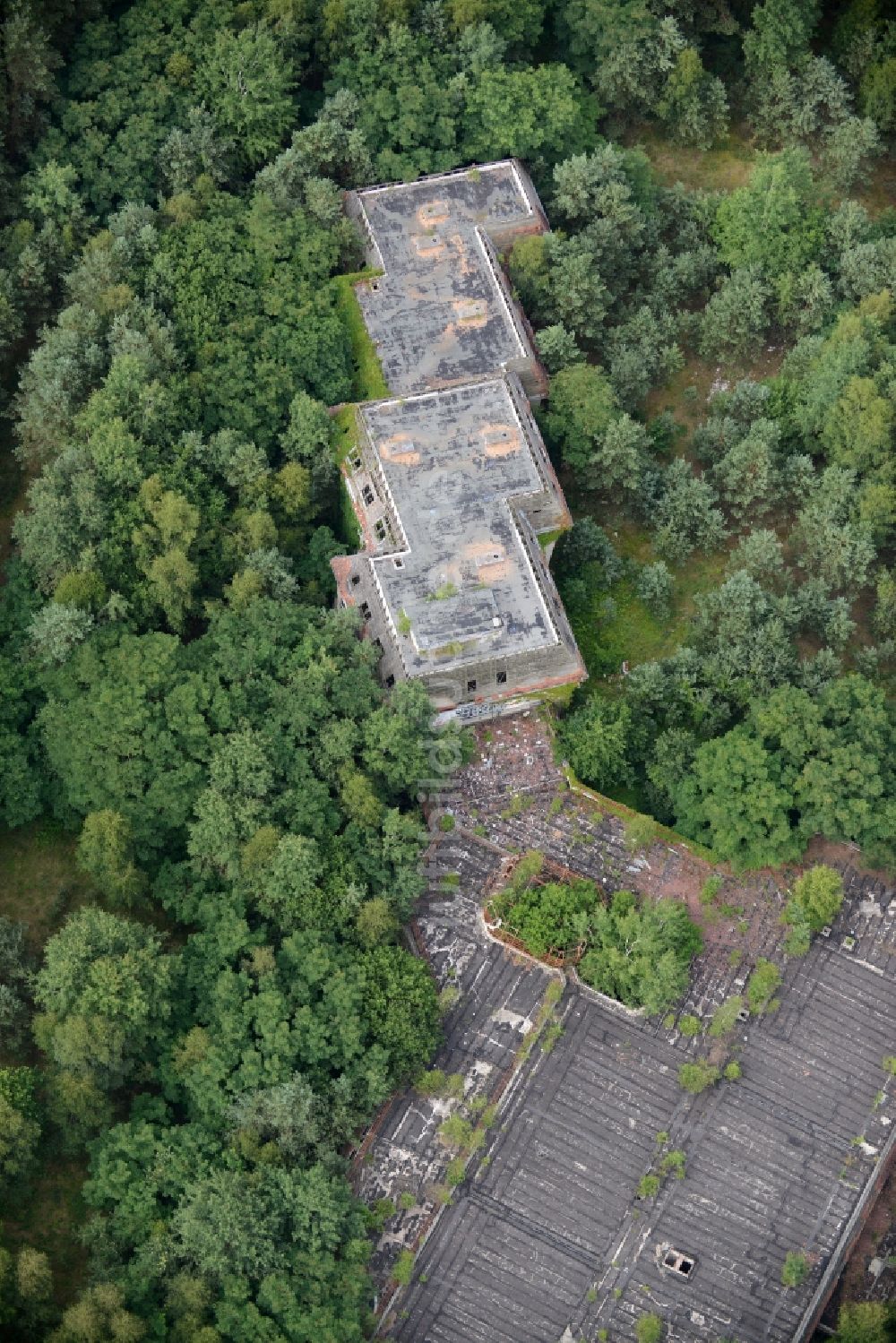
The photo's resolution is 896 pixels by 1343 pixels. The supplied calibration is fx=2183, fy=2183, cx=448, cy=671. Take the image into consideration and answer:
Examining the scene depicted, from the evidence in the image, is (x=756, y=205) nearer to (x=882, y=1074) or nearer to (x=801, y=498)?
(x=801, y=498)

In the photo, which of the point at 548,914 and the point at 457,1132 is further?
the point at 548,914

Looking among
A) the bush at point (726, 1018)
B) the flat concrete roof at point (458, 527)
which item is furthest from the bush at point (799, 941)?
the flat concrete roof at point (458, 527)

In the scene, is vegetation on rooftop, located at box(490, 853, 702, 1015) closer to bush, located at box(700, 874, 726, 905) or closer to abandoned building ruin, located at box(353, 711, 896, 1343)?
abandoned building ruin, located at box(353, 711, 896, 1343)

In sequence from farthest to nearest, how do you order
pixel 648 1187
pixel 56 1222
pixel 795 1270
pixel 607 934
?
pixel 607 934 < pixel 56 1222 < pixel 648 1187 < pixel 795 1270

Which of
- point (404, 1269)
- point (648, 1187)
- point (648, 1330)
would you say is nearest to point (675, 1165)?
point (648, 1187)

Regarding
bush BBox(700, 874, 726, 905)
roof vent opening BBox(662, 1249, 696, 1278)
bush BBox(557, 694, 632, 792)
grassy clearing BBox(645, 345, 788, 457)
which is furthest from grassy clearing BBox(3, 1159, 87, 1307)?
grassy clearing BBox(645, 345, 788, 457)

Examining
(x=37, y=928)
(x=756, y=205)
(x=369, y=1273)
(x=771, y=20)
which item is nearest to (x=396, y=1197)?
(x=369, y=1273)

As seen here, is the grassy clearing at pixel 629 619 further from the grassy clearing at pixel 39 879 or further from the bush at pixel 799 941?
the grassy clearing at pixel 39 879

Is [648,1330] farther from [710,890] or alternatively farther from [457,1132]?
[710,890]
